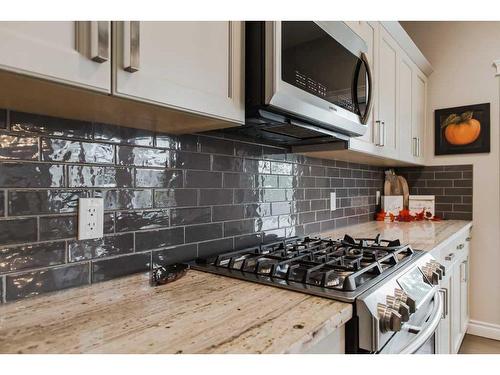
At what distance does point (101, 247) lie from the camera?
3.22ft

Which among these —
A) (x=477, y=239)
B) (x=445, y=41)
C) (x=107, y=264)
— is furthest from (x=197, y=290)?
(x=445, y=41)

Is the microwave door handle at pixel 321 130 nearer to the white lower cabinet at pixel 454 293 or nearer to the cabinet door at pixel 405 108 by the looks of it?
the white lower cabinet at pixel 454 293

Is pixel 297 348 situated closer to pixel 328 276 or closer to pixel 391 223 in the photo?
pixel 328 276

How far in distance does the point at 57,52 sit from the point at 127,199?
1.71 ft

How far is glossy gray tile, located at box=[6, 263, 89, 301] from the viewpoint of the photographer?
82 centimetres

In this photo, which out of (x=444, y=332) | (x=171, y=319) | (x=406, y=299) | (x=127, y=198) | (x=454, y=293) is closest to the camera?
(x=171, y=319)

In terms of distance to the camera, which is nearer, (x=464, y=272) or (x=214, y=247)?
(x=214, y=247)

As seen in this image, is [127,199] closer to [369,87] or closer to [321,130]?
[321,130]

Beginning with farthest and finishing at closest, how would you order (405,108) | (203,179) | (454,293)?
(405,108), (454,293), (203,179)

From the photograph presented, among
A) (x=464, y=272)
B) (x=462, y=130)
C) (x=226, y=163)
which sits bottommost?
(x=464, y=272)

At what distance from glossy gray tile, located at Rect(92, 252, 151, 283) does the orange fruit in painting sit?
108 inches

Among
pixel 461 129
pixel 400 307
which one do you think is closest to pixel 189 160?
pixel 400 307

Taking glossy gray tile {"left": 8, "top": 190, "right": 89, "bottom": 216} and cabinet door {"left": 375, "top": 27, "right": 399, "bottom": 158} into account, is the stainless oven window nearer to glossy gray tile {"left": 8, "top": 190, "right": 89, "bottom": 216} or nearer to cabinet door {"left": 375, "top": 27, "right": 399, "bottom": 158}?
cabinet door {"left": 375, "top": 27, "right": 399, "bottom": 158}

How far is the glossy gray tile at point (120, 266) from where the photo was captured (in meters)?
0.98
